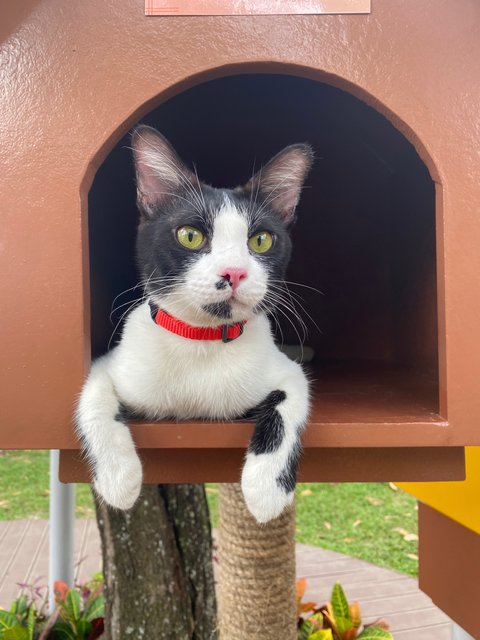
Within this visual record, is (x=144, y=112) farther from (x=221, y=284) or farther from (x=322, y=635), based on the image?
(x=322, y=635)

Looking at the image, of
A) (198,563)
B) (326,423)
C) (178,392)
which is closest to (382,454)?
(326,423)

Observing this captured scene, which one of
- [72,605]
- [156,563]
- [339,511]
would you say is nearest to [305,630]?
[156,563]

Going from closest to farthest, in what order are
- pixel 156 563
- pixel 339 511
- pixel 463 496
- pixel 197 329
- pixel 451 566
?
pixel 197 329, pixel 463 496, pixel 451 566, pixel 156 563, pixel 339 511

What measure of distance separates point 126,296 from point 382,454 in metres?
0.72

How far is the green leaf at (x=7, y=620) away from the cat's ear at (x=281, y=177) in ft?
4.83

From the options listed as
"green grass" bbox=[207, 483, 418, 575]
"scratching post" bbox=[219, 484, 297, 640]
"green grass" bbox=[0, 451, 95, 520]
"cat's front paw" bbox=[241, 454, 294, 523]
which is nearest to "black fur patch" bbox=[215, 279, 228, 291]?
"cat's front paw" bbox=[241, 454, 294, 523]

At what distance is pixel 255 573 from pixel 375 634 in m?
0.66

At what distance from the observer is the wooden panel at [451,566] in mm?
1229

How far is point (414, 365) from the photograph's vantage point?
135 centimetres

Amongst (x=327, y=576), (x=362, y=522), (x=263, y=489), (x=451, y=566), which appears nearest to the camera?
(x=263, y=489)

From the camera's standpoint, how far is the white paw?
2.27 ft

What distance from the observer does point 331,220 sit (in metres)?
1.57

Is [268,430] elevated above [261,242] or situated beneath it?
situated beneath

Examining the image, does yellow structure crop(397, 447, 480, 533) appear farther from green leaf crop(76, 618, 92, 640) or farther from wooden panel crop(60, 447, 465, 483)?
green leaf crop(76, 618, 92, 640)
